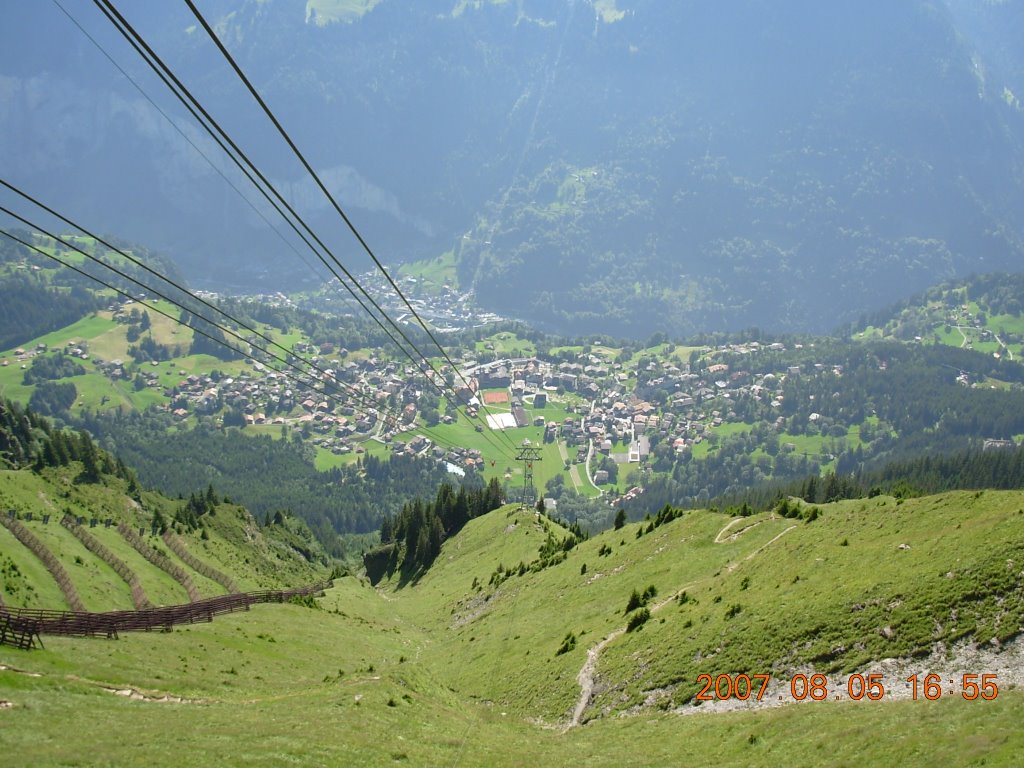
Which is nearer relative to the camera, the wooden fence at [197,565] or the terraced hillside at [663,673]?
the terraced hillside at [663,673]

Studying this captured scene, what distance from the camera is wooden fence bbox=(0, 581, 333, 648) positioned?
3966 cm

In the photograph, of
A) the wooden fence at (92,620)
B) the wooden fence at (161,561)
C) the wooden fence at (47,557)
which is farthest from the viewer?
the wooden fence at (161,561)

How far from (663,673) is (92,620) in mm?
34802

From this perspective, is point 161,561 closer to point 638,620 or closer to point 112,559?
point 112,559

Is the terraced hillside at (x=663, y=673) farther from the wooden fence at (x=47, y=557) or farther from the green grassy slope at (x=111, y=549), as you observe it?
the green grassy slope at (x=111, y=549)

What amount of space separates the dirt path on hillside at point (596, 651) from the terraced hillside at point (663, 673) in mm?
220

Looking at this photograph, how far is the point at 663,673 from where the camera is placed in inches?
1634

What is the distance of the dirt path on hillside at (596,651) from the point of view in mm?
43656

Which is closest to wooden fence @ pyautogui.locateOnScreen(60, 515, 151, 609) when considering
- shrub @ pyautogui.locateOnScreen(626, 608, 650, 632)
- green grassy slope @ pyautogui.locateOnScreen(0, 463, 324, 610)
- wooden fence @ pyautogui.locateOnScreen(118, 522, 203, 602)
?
green grassy slope @ pyautogui.locateOnScreen(0, 463, 324, 610)

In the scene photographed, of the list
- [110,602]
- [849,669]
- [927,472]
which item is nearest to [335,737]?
[849,669]
